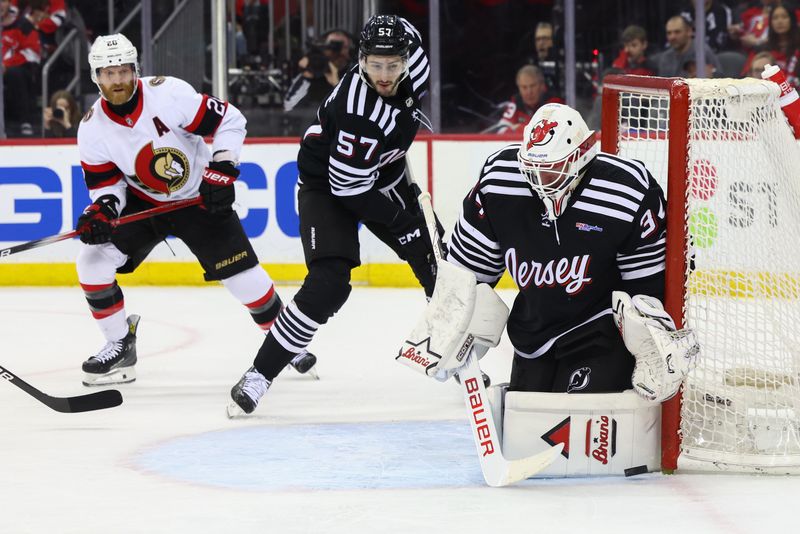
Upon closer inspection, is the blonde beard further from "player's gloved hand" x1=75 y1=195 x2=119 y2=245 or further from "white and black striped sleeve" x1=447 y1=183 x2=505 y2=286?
"white and black striped sleeve" x1=447 y1=183 x2=505 y2=286

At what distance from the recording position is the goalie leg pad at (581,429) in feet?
8.63

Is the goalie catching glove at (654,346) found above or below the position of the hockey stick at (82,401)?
above

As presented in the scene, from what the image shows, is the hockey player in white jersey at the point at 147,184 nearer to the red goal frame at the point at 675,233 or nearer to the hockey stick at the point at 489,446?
the hockey stick at the point at 489,446

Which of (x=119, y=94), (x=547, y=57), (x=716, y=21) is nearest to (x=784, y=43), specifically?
(x=716, y=21)

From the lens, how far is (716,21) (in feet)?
21.6

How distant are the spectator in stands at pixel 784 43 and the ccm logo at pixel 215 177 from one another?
12.1 ft

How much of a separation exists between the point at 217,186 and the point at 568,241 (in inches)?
50.9

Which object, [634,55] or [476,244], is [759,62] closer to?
[634,55]

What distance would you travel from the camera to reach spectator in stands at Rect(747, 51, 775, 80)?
6387mm

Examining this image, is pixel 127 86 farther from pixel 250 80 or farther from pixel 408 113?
pixel 250 80

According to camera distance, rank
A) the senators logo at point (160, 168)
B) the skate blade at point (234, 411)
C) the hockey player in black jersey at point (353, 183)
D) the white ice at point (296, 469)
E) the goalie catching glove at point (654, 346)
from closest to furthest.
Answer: the white ice at point (296, 469), the goalie catching glove at point (654, 346), the hockey player in black jersey at point (353, 183), the skate blade at point (234, 411), the senators logo at point (160, 168)

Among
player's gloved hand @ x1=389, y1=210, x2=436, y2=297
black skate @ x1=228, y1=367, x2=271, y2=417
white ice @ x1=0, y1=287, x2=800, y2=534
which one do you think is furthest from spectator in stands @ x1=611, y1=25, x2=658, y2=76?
black skate @ x1=228, y1=367, x2=271, y2=417

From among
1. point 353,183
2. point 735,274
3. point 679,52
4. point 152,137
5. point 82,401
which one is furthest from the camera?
point 679,52

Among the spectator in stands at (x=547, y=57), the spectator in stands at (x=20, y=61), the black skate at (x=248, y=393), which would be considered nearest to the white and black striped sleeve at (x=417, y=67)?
the black skate at (x=248, y=393)
